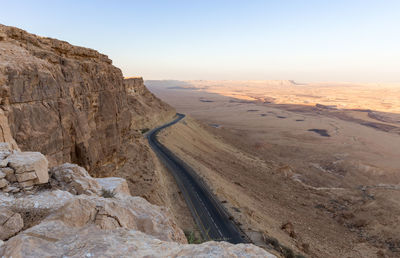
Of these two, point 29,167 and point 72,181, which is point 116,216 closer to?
point 72,181

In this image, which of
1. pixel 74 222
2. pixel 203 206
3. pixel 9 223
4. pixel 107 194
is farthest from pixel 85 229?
pixel 203 206

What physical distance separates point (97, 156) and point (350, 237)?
94.6 feet

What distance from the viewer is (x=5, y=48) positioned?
1348 centimetres

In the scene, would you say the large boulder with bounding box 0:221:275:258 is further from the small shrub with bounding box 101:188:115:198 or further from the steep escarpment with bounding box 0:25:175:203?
the steep escarpment with bounding box 0:25:175:203

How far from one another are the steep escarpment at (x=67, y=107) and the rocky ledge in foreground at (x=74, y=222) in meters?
4.12

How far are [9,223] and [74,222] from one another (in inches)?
62.5

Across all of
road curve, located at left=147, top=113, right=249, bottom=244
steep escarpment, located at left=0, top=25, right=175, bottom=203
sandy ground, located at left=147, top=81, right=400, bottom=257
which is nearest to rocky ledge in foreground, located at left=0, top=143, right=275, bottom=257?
steep escarpment, located at left=0, top=25, right=175, bottom=203

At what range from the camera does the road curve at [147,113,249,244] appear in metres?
22.3

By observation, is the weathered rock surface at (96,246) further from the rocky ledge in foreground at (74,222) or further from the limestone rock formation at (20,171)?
the limestone rock formation at (20,171)

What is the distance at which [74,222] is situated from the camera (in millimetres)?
6492

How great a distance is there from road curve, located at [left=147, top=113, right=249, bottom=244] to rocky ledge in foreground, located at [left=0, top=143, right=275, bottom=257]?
14.3 metres

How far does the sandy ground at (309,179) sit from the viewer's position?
85.2 ft

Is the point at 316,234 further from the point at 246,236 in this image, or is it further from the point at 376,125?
the point at 376,125

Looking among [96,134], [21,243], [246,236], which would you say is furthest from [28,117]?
[246,236]
